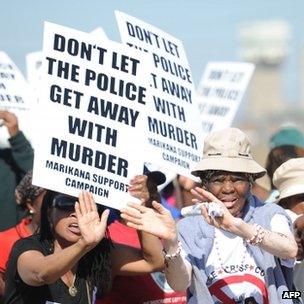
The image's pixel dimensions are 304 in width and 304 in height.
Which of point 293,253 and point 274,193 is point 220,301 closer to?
point 293,253

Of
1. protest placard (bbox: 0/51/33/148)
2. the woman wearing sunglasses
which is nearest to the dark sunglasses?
the woman wearing sunglasses

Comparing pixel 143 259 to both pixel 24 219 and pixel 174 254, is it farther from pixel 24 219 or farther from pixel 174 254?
pixel 24 219

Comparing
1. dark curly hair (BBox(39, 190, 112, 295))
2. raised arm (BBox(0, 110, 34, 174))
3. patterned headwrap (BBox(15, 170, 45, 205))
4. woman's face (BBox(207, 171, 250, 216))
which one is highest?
raised arm (BBox(0, 110, 34, 174))

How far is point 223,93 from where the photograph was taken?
403 inches

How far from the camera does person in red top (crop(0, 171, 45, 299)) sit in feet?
23.3

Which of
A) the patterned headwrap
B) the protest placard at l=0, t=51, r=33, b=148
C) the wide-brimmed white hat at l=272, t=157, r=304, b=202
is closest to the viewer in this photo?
the wide-brimmed white hat at l=272, t=157, r=304, b=202

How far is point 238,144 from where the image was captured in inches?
255

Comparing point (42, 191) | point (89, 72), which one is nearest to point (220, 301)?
point (89, 72)

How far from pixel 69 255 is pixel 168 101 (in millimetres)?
1702

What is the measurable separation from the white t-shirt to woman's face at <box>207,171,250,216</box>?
0.56 feet

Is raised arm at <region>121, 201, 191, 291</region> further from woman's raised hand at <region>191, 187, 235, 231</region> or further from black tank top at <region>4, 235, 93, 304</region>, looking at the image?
black tank top at <region>4, 235, 93, 304</region>

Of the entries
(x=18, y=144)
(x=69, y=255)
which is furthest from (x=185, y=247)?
(x=18, y=144)

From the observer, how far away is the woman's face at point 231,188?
249 inches

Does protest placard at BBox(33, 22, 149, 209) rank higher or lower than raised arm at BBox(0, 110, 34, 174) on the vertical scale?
lower
